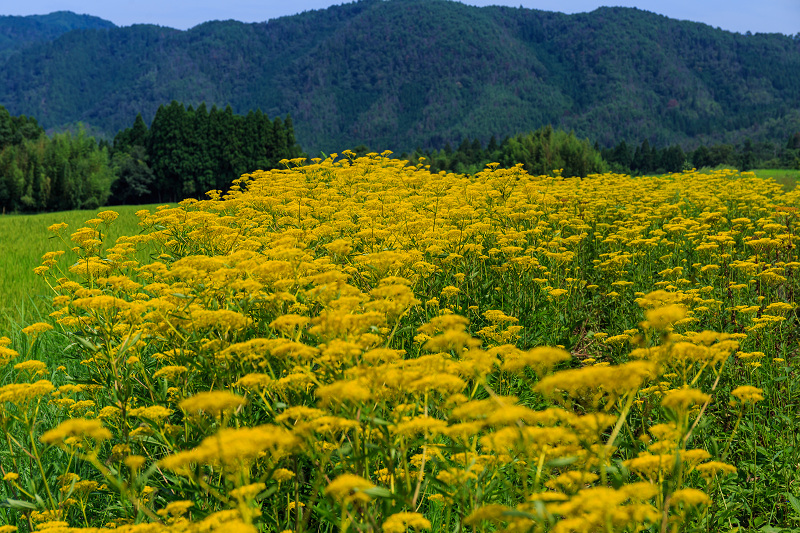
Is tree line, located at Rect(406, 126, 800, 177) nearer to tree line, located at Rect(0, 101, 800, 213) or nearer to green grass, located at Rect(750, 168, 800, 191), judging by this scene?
tree line, located at Rect(0, 101, 800, 213)

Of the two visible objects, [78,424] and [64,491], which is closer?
[78,424]

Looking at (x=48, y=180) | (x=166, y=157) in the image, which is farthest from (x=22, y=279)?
(x=166, y=157)

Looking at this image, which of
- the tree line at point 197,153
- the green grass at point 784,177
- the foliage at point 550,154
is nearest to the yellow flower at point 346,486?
the green grass at point 784,177

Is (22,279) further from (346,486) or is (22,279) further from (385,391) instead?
(346,486)

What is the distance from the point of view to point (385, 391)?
278cm

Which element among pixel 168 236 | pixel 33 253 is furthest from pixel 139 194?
pixel 168 236

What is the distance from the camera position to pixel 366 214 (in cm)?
596

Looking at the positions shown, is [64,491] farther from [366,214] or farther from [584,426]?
[366,214]

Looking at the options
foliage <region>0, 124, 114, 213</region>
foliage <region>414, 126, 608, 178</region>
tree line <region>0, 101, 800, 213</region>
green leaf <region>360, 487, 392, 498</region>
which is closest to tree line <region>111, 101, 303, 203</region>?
tree line <region>0, 101, 800, 213</region>

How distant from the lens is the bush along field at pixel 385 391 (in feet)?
7.22

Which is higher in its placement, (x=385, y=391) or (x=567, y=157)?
(x=567, y=157)

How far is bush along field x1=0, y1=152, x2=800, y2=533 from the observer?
2.20 meters

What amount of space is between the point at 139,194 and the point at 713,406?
7354 cm

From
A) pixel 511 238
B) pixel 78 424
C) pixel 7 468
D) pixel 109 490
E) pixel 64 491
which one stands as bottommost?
pixel 7 468
